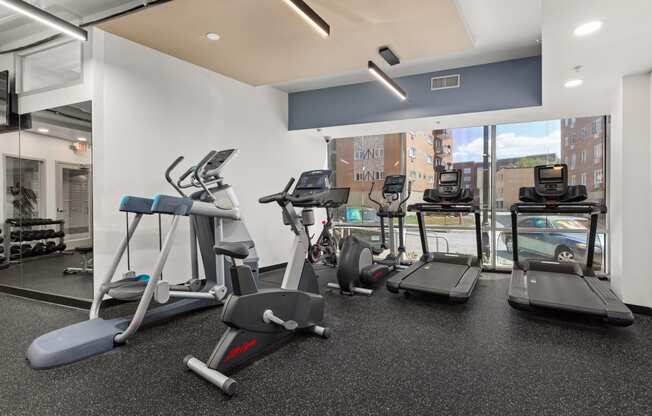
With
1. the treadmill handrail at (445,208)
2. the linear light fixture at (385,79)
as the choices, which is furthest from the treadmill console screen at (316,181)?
the treadmill handrail at (445,208)

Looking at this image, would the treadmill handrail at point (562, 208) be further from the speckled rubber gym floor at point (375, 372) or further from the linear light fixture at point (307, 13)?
the linear light fixture at point (307, 13)

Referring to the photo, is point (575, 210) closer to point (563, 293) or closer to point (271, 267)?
point (563, 293)

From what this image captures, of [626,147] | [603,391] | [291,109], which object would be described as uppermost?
[291,109]

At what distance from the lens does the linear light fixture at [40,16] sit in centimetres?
263

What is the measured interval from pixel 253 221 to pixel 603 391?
4.70 m

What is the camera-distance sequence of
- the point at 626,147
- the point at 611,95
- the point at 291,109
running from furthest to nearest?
the point at 291,109 → the point at 611,95 → the point at 626,147

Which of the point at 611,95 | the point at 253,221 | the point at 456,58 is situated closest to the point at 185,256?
the point at 253,221

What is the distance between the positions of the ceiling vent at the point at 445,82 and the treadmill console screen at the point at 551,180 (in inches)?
70.8

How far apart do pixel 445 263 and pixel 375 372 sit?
2.97 m

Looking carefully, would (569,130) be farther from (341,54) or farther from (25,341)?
(25,341)

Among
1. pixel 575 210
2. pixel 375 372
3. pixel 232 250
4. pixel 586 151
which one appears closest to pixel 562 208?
pixel 575 210

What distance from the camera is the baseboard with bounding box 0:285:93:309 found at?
3.71m

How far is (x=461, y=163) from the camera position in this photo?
598 centimetres

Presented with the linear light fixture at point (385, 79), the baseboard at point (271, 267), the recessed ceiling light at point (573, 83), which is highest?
the linear light fixture at point (385, 79)
